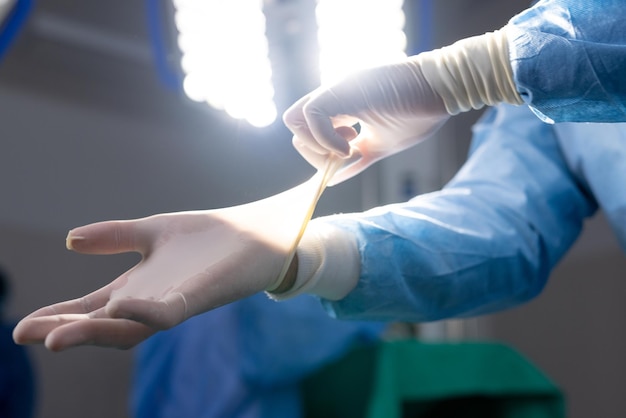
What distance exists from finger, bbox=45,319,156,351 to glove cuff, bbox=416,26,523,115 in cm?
41

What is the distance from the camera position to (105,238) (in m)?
0.62

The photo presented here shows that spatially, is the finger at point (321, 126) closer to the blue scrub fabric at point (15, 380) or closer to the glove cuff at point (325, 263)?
the glove cuff at point (325, 263)

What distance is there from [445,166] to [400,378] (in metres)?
0.88

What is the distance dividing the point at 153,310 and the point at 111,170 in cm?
141

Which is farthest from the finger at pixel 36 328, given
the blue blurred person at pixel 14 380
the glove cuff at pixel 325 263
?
the blue blurred person at pixel 14 380

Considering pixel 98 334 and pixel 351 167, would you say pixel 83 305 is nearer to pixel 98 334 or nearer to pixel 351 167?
pixel 98 334

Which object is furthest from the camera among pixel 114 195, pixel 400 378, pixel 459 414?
pixel 114 195

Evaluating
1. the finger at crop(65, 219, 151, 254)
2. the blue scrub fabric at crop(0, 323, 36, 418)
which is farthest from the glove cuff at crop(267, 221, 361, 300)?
the blue scrub fabric at crop(0, 323, 36, 418)

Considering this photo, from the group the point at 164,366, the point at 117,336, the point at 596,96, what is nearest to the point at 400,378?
the point at 164,366

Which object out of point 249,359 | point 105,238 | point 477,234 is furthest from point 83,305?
point 249,359

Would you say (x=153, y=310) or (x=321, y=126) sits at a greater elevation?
(x=321, y=126)

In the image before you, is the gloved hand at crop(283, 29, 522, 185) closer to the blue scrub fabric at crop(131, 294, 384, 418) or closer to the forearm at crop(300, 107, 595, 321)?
the forearm at crop(300, 107, 595, 321)

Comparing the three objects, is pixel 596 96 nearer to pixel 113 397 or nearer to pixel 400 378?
pixel 400 378

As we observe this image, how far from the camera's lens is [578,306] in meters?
2.21
